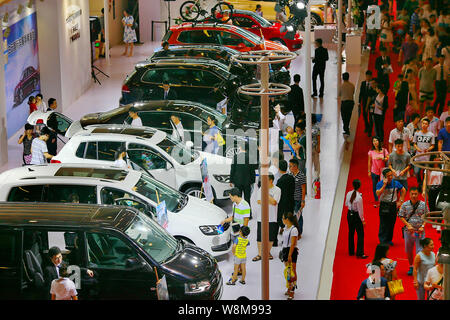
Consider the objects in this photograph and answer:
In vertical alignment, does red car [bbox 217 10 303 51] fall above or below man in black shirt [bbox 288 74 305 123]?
above

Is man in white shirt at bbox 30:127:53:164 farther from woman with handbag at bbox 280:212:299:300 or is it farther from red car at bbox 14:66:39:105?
woman with handbag at bbox 280:212:299:300

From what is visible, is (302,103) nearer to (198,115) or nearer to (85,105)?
(198,115)

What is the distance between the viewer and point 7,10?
2031cm

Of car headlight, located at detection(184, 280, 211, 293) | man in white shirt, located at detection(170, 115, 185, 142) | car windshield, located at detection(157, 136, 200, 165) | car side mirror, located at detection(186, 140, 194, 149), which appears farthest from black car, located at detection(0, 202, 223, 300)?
man in white shirt, located at detection(170, 115, 185, 142)

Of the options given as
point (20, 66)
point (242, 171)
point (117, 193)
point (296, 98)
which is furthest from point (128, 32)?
point (117, 193)

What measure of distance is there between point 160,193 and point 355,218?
3.07 meters

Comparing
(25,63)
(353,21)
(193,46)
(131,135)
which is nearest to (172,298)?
(131,135)

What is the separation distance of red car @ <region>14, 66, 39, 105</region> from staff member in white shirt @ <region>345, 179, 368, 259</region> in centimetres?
987

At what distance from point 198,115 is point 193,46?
5913 mm

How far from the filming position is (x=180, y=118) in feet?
60.3

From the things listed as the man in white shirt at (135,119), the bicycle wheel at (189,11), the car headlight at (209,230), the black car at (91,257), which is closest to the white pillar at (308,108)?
the man in white shirt at (135,119)

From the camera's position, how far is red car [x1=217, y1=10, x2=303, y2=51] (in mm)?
29656

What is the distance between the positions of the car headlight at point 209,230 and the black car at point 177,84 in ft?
24.4

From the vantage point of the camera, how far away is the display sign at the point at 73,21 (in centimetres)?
2369
